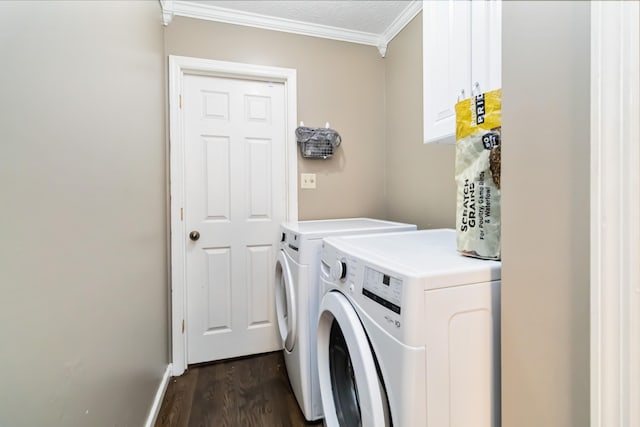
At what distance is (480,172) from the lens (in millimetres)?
788

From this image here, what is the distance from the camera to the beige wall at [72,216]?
1.86 feet

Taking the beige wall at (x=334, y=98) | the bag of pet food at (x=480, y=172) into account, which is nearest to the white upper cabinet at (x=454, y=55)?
the bag of pet food at (x=480, y=172)

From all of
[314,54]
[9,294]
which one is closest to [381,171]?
[314,54]

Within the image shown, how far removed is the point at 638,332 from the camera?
39 cm

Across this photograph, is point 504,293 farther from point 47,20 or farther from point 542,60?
point 47,20

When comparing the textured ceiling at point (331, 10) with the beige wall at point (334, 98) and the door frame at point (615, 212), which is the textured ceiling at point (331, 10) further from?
the door frame at point (615, 212)

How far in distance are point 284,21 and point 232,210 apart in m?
1.41

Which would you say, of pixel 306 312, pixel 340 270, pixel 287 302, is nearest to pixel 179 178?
pixel 287 302

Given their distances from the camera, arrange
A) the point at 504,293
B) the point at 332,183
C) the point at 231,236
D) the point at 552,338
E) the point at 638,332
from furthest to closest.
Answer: the point at 332,183, the point at 231,236, the point at 504,293, the point at 552,338, the point at 638,332

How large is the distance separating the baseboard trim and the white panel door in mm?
189

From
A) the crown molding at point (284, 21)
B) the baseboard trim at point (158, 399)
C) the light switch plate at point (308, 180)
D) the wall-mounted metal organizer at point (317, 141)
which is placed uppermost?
the crown molding at point (284, 21)

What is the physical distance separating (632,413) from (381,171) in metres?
2.02

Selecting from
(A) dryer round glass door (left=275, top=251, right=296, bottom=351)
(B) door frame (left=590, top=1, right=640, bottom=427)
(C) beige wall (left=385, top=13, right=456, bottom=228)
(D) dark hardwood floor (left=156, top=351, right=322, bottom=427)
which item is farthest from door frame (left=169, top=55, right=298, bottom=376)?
(B) door frame (left=590, top=1, right=640, bottom=427)

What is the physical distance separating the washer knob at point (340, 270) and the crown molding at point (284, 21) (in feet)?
6.01
